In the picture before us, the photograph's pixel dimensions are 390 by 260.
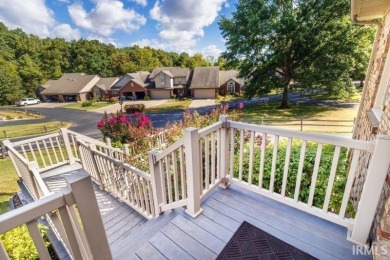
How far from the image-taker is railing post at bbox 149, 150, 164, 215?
270cm

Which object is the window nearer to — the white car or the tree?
the tree

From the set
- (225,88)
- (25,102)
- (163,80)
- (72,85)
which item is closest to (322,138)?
(225,88)

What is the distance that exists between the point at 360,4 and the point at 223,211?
3.76 meters

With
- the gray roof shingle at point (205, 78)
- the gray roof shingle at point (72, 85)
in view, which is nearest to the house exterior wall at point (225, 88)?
the gray roof shingle at point (205, 78)

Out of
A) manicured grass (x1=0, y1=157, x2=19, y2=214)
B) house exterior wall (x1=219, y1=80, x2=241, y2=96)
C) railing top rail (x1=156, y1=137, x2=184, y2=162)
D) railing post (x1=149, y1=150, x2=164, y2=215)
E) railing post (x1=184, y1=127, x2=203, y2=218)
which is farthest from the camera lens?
house exterior wall (x1=219, y1=80, x2=241, y2=96)

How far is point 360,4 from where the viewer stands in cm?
Result: 306

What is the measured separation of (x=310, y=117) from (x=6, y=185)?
16762mm

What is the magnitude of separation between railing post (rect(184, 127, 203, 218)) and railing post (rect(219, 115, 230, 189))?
0.61 m

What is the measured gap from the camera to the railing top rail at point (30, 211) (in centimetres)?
92

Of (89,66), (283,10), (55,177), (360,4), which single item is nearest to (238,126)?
(360,4)

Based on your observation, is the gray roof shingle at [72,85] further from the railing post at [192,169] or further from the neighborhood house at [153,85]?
the railing post at [192,169]

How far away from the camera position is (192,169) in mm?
2316

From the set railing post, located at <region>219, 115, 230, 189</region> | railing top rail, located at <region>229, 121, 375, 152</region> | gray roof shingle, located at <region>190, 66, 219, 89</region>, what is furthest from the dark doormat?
gray roof shingle, located at <region>190, 66, 219, 89</region>

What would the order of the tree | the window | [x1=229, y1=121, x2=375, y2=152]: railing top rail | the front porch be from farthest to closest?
the window, the tree, [x1=229, y1=121, x2=375, y2=152]: railing top rail, the front porch
